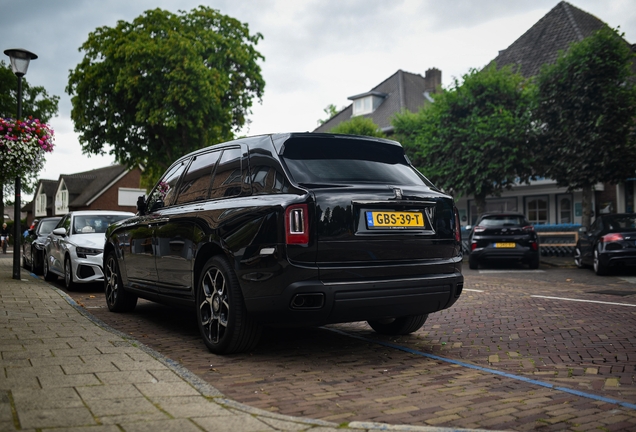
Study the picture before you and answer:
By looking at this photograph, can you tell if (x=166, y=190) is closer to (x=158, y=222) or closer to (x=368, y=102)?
(x=158, y=222)

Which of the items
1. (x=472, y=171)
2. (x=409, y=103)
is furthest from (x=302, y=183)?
(x=409, y=103)

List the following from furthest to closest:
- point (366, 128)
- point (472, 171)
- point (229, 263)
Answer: point (366, 128), point (472, 171), point (229, 263)

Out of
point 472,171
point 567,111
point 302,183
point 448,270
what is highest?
point 567,111

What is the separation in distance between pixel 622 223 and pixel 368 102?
3299 centimetres

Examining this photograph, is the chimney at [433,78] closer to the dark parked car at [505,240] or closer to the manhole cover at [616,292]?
the dark parked car at [505,240]

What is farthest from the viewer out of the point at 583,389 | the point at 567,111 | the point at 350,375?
the point at 567,111

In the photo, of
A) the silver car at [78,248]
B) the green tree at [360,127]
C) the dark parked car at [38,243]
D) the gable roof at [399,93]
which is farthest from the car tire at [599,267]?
the gable roof at [399,93]

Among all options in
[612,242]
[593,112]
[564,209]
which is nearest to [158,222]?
[612,242]

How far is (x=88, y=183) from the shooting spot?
70875mm

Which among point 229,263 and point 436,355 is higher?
point 229,263

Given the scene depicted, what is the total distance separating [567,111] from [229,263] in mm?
18398

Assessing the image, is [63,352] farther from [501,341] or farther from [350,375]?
[501,341]

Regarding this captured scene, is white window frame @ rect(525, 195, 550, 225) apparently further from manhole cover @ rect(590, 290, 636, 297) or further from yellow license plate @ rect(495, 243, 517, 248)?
manhole cover @ rect(590, 290, 636, 297)

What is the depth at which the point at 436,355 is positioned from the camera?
17.6ft
